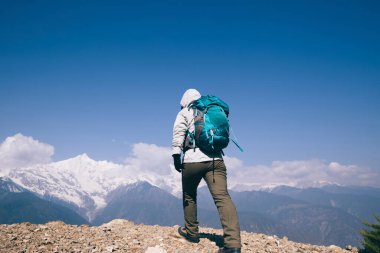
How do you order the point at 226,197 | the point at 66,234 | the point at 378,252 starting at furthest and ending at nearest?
the point at 378,252 → the point at 66,234 → the point at 226,197

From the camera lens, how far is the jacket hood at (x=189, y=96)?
7.38 m

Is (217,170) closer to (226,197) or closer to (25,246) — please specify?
(226,197)

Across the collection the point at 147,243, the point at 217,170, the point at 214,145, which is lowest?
the point at 147,243

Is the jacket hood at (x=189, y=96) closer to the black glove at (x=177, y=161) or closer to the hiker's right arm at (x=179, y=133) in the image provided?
the hiker's right arm at (x=179, y=133)

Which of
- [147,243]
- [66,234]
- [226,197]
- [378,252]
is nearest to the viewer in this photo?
[226,197]

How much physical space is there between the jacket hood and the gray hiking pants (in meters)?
1.61

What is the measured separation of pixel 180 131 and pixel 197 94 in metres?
1.22

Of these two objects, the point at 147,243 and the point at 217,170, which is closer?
the point at 217,170

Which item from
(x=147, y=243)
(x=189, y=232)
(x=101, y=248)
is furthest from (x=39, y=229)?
(x=189, y=232)

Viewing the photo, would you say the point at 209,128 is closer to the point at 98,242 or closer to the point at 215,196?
the point at 215,196

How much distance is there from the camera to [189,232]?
24.6 feet

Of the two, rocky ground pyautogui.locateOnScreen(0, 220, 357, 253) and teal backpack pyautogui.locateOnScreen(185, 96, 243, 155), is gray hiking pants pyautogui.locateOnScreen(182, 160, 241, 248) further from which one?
rocky ground pyautogui.locateOnScreen(0, 220, 357, 253)

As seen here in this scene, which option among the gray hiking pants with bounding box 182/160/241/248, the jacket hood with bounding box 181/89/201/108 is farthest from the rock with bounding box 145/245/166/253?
the jacket hood with bounding box 181/89/201/108

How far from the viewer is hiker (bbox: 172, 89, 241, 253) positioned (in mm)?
6142
